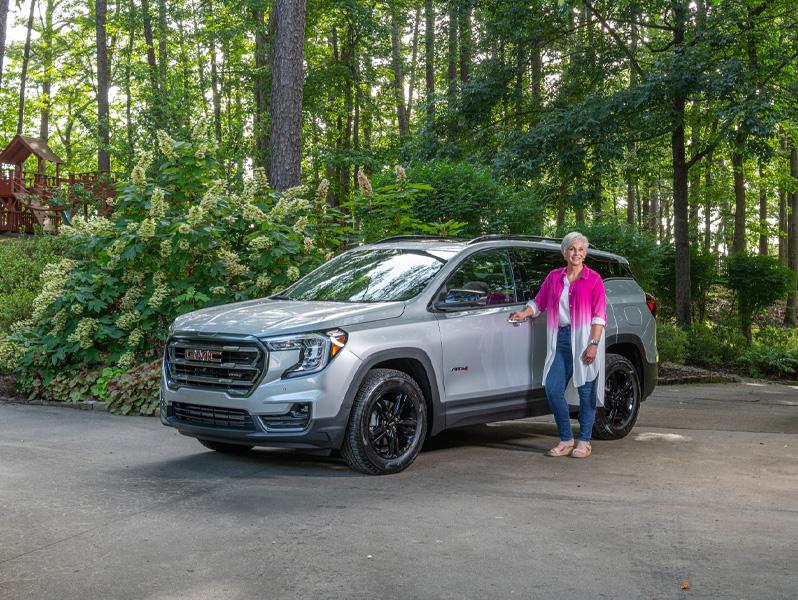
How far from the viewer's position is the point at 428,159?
22.5 metres

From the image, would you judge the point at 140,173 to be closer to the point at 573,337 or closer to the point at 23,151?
the point at 573,337

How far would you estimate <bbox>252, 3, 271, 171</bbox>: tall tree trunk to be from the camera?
99.8 feet

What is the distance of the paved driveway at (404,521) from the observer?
4654 mm

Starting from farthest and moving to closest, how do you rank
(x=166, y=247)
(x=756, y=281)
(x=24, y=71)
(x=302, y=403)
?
(x=24, y=71) < (x=756, y=281) < (x=166, y=247) < (x=302, y=403)

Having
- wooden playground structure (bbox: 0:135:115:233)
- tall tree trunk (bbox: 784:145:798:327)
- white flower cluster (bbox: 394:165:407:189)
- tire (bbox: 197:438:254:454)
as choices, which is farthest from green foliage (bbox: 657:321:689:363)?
wooden playground structure (bbox: 0:135:115:233)

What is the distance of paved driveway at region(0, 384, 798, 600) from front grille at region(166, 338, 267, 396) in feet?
2.41

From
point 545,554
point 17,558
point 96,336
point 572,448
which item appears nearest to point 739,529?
point 545,554

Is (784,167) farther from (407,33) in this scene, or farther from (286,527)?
(286,527)

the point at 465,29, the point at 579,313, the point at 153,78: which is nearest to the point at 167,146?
the point at 579,313

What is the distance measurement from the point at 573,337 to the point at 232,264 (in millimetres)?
4784

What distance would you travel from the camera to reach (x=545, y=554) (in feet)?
16.9

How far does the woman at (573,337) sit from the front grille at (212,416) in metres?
2.45

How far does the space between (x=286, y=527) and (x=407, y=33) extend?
37284mm

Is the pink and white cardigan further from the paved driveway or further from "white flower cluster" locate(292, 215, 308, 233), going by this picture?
"white flower cluster" locate(292, 215, 308, 233)
